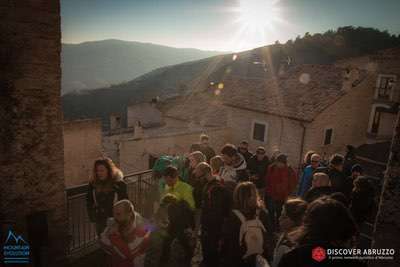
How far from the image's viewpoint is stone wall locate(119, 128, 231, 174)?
1455 centimetres

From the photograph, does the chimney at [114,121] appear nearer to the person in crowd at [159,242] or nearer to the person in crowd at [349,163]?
the person in crowd at [159,242]

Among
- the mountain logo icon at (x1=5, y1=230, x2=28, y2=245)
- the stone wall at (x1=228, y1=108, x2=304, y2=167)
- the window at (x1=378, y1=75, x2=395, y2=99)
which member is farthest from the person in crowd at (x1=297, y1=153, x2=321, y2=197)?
the window at (x1=378, y1=75, x2=395, y2=99)

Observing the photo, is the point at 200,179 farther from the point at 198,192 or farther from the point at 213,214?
the point at 213,214

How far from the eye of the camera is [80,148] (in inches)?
665

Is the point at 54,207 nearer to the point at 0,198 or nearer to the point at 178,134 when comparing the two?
the point at 0,198

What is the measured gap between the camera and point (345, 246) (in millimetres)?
2408

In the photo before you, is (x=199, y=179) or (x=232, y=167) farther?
(x=232, y=167)

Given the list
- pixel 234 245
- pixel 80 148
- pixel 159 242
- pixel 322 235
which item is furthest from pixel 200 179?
pixel 80 148

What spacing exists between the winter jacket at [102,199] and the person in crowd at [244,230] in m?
1.96

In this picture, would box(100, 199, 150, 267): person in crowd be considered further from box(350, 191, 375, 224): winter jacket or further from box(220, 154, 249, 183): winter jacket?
Answer: box(350, 191, 375, 224): winter jacket

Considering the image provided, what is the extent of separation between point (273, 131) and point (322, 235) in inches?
551

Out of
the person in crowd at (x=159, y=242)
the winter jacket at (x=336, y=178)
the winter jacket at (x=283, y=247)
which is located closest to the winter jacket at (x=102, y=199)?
the person in crowd at (x=159, y=242)

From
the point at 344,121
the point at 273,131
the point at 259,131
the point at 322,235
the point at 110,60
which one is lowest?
the point at 259,131

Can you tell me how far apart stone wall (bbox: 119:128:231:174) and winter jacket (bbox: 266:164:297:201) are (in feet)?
30.6
